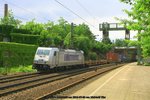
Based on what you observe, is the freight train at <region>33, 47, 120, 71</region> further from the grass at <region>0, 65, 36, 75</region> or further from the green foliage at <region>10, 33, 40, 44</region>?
the green foliage at <region>10, 33, 40, 44</region>

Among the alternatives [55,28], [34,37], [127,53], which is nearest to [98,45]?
[55,28]

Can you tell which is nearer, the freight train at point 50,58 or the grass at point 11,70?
the grass at point 11,70

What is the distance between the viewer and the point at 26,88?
2244 cm

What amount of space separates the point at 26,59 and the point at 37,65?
35.2ft

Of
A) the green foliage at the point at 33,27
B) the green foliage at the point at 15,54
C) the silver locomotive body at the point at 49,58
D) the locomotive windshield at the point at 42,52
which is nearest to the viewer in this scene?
the silver locomotive body at the point at 49,58

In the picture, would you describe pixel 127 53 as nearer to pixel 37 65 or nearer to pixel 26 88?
pixel 37 65

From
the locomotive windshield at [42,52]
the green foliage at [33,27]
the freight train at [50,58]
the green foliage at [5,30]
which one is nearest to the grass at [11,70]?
the freight train at [50,58]

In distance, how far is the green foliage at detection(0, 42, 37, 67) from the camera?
44.6 m

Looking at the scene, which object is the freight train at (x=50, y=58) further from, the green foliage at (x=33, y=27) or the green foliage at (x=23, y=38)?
the green foliage at (x=33, y=27)

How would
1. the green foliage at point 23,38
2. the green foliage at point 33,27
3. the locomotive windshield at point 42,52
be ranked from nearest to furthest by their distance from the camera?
the locomotive windshield at point 42,52 < the green foliage at point 23,38 < the green foliage at point 33,27

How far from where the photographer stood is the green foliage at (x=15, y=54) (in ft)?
146

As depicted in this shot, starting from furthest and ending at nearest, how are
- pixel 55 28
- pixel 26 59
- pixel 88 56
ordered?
pixel 55 28 < pixel 88 56 < pixel 26 59

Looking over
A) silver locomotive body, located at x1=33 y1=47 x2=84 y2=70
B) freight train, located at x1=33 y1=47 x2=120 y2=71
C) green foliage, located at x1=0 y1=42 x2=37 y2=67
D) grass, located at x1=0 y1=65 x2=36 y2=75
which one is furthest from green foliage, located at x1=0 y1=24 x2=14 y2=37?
grass, located at x1=0 y1=65 x2=36 y2=75

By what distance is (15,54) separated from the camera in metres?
47.4
